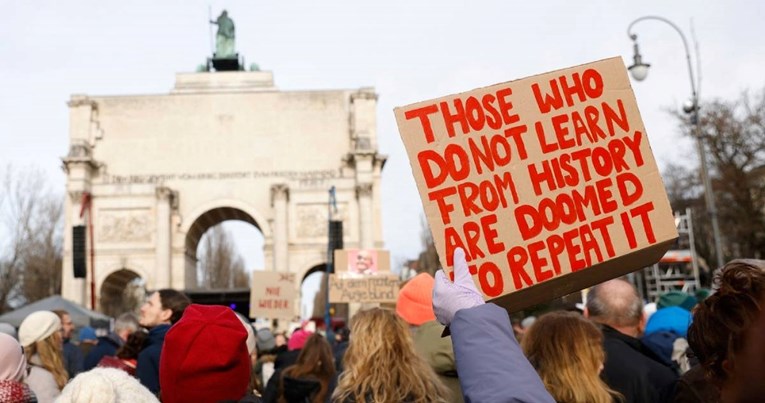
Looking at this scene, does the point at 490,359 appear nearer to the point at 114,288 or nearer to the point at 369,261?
the point at 369,261

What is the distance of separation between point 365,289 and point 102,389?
14962 millimetres

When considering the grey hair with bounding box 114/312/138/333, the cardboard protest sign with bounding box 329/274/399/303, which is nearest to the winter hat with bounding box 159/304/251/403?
the grey hair with bounding box 114/312/138/333

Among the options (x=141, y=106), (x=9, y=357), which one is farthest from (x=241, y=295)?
(x=9, y=357)

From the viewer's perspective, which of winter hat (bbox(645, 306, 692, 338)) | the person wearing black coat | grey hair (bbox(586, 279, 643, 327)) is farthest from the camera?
winter hat (bbox(645, 306, 692, 338))

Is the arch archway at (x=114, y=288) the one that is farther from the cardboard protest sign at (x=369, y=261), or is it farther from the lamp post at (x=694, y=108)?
the lamp post at (x=694, y=108)

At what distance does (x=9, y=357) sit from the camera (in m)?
3.91

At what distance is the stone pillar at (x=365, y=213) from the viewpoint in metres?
43.1

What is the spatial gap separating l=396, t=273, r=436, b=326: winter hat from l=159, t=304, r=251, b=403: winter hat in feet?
6.24

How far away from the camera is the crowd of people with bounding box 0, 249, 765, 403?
1.99 metres

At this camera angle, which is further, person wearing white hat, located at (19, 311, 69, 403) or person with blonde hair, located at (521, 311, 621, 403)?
person wearing white hat, located at (19, 311, 69, 403)

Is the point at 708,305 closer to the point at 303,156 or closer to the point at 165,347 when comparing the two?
the point at 165,347

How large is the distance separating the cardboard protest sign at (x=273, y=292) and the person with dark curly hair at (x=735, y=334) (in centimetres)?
1716

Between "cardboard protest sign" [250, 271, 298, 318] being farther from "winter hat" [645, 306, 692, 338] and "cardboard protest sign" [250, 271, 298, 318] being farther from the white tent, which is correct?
"winter hat" [645, 306, 692, 338]

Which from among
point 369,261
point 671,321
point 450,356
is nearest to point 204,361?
point 450,356
